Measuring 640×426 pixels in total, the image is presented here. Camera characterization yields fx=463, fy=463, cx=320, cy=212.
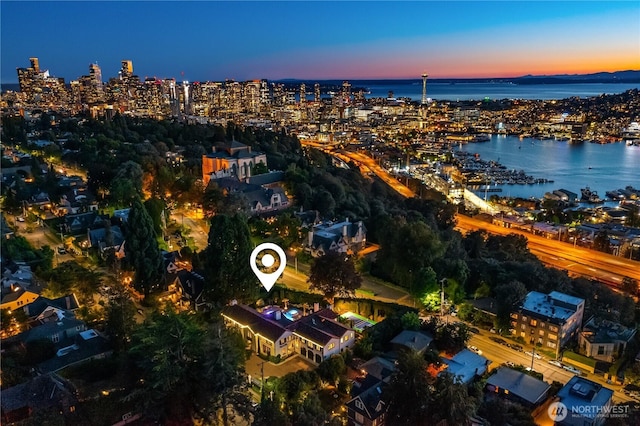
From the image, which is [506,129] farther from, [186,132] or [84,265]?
[84,265]

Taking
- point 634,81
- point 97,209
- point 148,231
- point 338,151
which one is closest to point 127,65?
point 338,151

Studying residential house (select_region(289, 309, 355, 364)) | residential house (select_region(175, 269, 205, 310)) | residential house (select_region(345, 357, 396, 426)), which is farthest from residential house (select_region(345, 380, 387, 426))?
residential house (select_region(175, 269, 205, 310))

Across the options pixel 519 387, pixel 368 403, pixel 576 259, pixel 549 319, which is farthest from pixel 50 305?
pixel 576 259

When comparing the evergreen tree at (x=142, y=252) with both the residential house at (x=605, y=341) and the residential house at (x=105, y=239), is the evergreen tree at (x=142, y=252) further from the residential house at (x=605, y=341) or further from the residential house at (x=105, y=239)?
the residential house at (x=605, y=341)

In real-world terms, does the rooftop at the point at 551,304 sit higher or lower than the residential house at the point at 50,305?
lower

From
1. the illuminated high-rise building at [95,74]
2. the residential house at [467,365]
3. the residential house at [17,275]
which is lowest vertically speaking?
the residential house at [467,365]

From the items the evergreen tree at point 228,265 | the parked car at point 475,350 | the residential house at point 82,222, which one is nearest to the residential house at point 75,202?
the residential house at point 82,222

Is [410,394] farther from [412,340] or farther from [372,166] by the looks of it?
[372,166]
